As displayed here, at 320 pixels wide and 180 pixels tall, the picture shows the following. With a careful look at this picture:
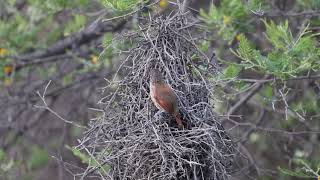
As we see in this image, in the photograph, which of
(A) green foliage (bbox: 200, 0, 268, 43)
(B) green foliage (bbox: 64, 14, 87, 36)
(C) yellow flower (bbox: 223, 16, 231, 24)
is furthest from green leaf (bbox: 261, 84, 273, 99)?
(B) green foliage (bbox: 64, 14, 87, 36)

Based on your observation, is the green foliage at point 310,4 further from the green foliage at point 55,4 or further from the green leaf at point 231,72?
the green foliage at point 55,4

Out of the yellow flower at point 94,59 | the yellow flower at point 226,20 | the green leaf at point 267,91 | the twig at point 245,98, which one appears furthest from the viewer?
the yellow flower at point 94,59

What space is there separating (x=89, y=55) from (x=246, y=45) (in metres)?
2.53

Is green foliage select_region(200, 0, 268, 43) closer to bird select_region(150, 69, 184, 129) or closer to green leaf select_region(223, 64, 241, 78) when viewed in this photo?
green leaf select_region(223, 64, 241, 78)

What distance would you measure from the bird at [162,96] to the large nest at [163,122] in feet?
0.20

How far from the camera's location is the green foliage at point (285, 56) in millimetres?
4402

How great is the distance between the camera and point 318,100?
5336mm

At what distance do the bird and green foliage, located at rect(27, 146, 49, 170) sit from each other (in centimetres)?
483

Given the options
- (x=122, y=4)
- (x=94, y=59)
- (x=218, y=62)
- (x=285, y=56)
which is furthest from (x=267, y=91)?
(x=122, y=4)

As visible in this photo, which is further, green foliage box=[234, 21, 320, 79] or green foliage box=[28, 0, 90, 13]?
green foliage box=[28, 0, 90, 13]

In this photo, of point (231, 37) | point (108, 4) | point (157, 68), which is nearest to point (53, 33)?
point (231, 37)

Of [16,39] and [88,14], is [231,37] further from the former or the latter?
[16,39]

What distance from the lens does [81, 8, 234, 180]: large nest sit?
3.59 meters

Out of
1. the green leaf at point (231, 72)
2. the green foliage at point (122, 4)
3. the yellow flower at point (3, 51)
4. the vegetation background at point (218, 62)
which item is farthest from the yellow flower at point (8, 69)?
the green leaf at point (231, 72)
